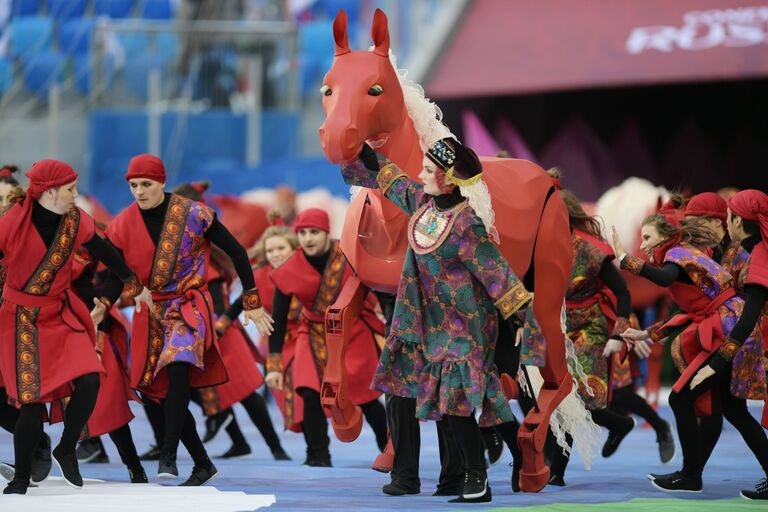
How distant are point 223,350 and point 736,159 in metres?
8.70

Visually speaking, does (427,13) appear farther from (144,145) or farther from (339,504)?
(339,504)

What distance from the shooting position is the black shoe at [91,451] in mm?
8375

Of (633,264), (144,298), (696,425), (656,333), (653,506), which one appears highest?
(633,264)

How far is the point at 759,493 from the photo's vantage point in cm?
686

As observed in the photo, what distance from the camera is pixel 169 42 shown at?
1761 cm

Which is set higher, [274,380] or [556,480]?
[274,380]

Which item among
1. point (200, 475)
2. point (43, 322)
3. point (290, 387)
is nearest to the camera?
point (43, 322)

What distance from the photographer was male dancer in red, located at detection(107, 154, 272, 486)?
6949 millimetres

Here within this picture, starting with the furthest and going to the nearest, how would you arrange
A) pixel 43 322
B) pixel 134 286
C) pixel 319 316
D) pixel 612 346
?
pixel 319 316
pixel 612 346
pixel 134 286
pixel 43 322

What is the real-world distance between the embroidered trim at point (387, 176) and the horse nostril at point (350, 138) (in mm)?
222

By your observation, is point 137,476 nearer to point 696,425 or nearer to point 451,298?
point 451,298

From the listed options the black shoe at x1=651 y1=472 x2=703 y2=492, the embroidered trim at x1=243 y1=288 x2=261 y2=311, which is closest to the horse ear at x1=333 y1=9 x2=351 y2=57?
the embroidered trim at x1=243 y1=288 x2=261 y2=311

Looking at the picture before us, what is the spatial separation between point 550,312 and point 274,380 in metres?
1.71

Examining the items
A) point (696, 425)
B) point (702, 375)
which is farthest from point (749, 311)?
point (696, 425)
